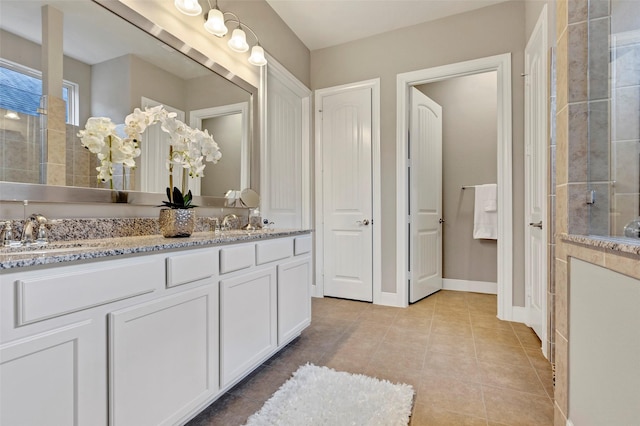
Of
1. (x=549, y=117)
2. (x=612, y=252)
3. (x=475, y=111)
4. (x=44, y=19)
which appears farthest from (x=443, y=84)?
(x=44, y=19)

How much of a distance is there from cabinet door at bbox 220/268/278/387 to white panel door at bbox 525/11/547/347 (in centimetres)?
182

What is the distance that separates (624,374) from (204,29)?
2634 mm

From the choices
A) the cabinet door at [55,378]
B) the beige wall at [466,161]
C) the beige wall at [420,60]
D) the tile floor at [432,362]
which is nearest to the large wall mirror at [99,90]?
the cabinet door at [55,378]

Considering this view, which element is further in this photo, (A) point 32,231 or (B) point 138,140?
(B) point 138,140

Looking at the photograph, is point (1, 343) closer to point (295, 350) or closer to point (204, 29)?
point (295, 350)

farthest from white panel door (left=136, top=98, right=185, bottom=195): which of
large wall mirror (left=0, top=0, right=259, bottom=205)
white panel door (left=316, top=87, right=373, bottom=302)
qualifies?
white panel door (left=316, top=87, right=373, bottom=302)

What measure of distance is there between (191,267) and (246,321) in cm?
51

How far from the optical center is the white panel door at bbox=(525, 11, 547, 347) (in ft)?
6.94

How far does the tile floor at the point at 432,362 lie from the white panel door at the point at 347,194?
42cm

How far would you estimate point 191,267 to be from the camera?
132 centimetres

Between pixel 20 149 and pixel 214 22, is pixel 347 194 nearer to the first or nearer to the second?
pixel 214 22

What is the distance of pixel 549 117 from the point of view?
6.53 feet

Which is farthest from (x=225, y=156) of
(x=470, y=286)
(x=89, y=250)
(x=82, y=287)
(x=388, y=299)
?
(x=470, y=286)

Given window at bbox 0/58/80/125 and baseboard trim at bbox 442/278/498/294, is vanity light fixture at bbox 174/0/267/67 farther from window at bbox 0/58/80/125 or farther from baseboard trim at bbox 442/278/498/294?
baseboard trim at bbox 442/278/498/294
